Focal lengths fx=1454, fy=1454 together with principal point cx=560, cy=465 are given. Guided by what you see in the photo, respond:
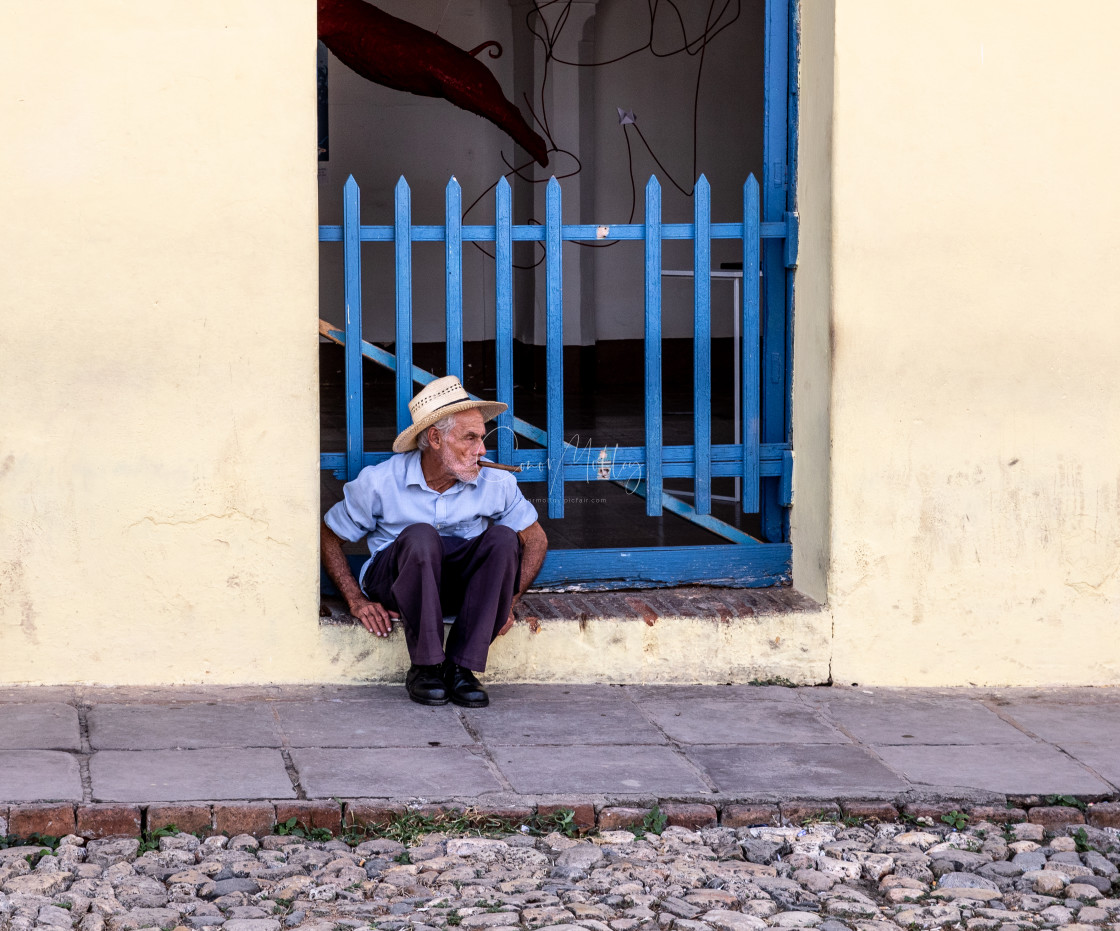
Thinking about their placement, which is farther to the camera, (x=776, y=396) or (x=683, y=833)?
(x=776, y=396)

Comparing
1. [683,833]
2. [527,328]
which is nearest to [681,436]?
[527,328]

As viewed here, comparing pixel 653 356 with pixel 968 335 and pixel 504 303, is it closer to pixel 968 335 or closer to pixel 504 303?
pixel 504 303

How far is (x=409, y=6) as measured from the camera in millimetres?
11125

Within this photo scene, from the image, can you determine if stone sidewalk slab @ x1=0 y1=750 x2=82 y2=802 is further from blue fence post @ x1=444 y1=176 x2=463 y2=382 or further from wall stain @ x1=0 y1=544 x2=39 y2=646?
blue fence post @ x1=444 y1=176 x2=463 y2=382

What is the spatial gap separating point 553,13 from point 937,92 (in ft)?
22.9

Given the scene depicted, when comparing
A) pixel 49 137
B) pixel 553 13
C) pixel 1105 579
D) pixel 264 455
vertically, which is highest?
pixel 553 13

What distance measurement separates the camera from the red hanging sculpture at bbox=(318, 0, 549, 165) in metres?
6.14

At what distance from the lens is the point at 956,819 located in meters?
3.62

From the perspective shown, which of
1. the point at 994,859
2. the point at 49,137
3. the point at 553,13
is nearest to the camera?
the point at 994,859

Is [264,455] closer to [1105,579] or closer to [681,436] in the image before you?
[1105,579]

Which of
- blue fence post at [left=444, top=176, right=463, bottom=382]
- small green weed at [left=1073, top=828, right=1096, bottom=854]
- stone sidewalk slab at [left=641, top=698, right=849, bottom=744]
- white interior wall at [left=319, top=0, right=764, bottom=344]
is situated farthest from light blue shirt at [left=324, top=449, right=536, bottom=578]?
white interior wall at [left=319, top=0, right=764, bottom=344]

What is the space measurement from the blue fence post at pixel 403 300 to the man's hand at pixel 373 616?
57cm

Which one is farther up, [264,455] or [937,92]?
[937,92]

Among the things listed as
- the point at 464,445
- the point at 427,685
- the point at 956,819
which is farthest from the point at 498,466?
the point at 956,819
